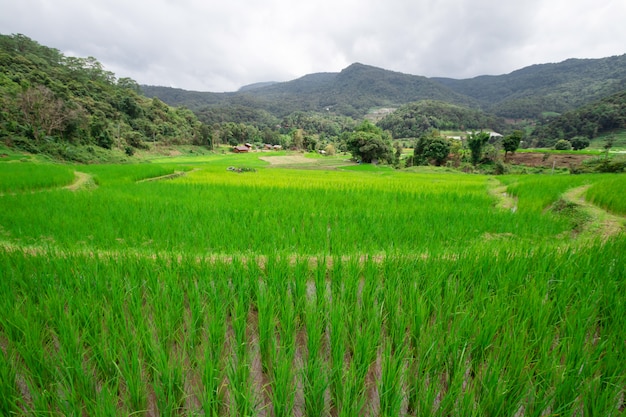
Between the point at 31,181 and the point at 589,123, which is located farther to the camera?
the point at 589,123

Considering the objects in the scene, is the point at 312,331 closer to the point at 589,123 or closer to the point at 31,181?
the point at 31,181

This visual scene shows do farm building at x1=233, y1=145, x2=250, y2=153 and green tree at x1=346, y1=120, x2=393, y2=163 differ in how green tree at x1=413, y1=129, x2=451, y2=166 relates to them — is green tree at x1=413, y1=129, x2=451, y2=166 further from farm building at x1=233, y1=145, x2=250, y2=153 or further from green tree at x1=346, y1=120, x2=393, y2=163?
farm building at x1=233, y1=145, x2=250, y2=153

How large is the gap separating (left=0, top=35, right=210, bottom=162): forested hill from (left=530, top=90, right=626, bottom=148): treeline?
77.0 m

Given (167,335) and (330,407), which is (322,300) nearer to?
(330,407)

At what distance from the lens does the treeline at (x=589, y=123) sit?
5541 cm

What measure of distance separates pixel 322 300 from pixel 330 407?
73 cm

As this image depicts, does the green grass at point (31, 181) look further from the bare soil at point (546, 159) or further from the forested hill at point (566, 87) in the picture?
the forested hill at point (566, 87)

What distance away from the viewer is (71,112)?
27.4 m

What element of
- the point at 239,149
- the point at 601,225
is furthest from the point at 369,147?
the point at 239,149

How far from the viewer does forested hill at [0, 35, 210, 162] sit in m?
24.3

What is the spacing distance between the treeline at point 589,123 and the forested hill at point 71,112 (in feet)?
253

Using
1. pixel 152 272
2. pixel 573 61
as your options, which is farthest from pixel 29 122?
pixel 573 61

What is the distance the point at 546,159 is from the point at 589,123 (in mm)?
36423

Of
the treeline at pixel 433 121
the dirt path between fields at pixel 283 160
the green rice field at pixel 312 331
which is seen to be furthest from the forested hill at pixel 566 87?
the green rice field at pixel 312 331
